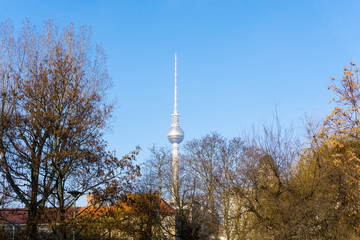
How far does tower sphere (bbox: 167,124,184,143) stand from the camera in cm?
14025

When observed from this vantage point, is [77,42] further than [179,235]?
No

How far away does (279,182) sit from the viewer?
18625 millimetres

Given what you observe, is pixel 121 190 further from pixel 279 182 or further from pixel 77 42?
pixel 77 42

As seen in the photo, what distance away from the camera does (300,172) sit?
64.0 ft

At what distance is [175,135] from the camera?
140 meters

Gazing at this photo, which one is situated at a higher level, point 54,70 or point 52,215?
point 54,70

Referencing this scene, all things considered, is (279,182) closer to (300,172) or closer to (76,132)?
(300,172)

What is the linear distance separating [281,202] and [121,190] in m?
6.97

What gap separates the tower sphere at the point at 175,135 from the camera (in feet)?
460

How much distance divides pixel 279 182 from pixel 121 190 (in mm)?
6968

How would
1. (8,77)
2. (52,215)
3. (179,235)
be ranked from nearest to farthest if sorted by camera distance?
(52,215) < (8,77) < (179,235)

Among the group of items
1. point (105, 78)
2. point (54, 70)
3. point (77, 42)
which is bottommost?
point (54, 70)

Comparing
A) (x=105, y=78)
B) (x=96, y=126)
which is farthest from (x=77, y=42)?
(x=96, y=126)

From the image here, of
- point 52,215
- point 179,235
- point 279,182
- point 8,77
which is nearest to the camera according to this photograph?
point 52,215
